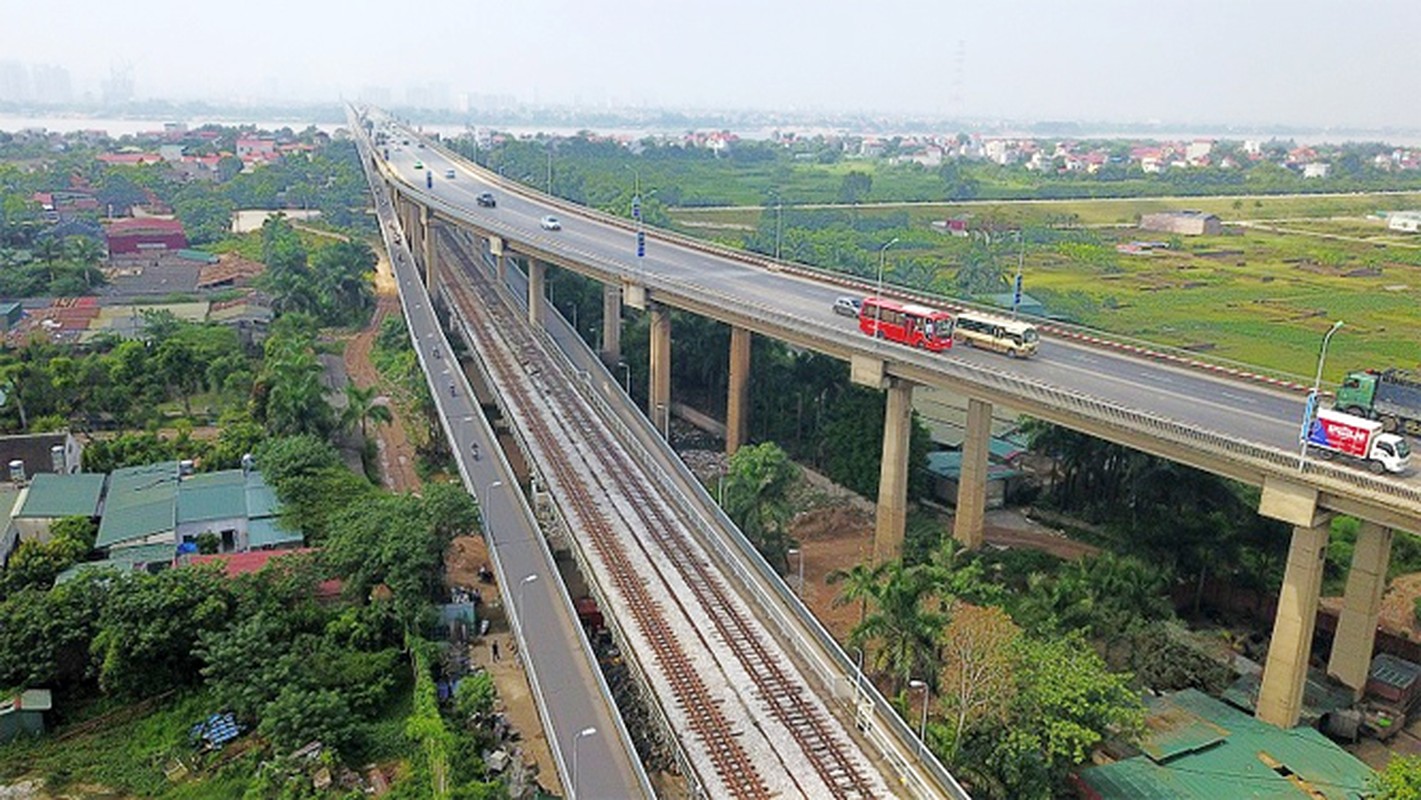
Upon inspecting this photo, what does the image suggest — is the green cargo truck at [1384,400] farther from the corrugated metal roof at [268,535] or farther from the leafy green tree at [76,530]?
the leafy green tree at [76,530]

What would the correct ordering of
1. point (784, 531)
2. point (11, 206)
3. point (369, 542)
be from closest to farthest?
point (369, 542)
point (784, 531)
point (11, 206)

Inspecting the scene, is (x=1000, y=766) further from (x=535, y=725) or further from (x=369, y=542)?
(x=369, y=542)

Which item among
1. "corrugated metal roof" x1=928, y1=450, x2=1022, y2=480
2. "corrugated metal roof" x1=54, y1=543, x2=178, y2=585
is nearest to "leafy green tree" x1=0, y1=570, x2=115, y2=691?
"corrugated metal roof" x1=54, y1=543, x2=178, y2=585

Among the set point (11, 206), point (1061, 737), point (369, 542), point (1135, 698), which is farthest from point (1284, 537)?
point (11, 206)

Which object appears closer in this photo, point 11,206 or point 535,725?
point 535,725

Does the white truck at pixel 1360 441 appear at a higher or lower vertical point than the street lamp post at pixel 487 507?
higher

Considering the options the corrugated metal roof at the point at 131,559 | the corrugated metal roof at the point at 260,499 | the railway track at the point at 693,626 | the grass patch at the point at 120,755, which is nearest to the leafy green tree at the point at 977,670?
the railway track at the point at 693,626

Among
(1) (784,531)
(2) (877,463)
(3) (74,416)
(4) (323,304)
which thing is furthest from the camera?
(4) (323,304)

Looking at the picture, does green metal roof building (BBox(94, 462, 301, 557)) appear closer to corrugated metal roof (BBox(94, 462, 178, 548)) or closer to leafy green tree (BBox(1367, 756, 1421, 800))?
corrugated metal roof (BBox(94, 462, 178, 548))
